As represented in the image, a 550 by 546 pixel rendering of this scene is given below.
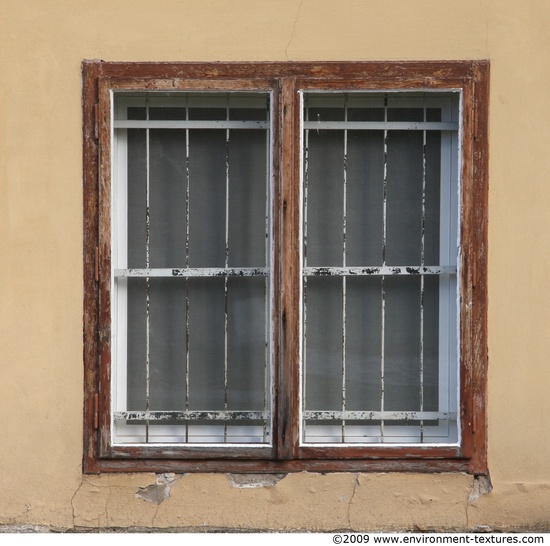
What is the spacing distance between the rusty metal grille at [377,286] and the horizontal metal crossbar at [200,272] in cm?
22

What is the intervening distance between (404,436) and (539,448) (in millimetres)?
583

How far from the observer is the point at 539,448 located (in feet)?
12.4

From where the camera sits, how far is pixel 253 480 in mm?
3781

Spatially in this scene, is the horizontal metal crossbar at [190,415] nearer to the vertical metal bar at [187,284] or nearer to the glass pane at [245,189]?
the vertical metal bar at [187,284]

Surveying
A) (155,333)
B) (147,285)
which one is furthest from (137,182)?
(155,333)

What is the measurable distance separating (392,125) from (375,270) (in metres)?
0.65

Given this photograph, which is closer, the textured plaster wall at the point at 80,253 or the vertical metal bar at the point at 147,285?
the textured plaster wall at the point at 80,253

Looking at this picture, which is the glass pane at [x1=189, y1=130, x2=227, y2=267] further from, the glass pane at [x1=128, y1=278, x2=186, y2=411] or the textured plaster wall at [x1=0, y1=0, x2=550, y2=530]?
the textured plaster wall at [x1=0, y1=0, x2=550, y2=530]

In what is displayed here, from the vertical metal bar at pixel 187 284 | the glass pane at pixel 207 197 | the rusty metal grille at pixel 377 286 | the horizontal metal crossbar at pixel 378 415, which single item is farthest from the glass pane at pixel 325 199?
the horizontal metal crossbar at pixel 378 415

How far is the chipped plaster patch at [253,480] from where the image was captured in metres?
3.78

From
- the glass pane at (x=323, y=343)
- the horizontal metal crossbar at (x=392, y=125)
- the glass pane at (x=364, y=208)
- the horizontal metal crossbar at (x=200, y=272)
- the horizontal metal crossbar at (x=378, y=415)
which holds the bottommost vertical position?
the horizontal metal crossbar at (x=378, y=415)

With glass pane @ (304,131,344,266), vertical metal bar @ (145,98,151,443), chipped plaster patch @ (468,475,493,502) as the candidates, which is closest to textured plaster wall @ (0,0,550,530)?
chipped plaster patch @ (468,475,493,502)

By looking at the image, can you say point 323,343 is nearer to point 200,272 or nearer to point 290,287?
point 290,287

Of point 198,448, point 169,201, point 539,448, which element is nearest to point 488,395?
point 539,448
